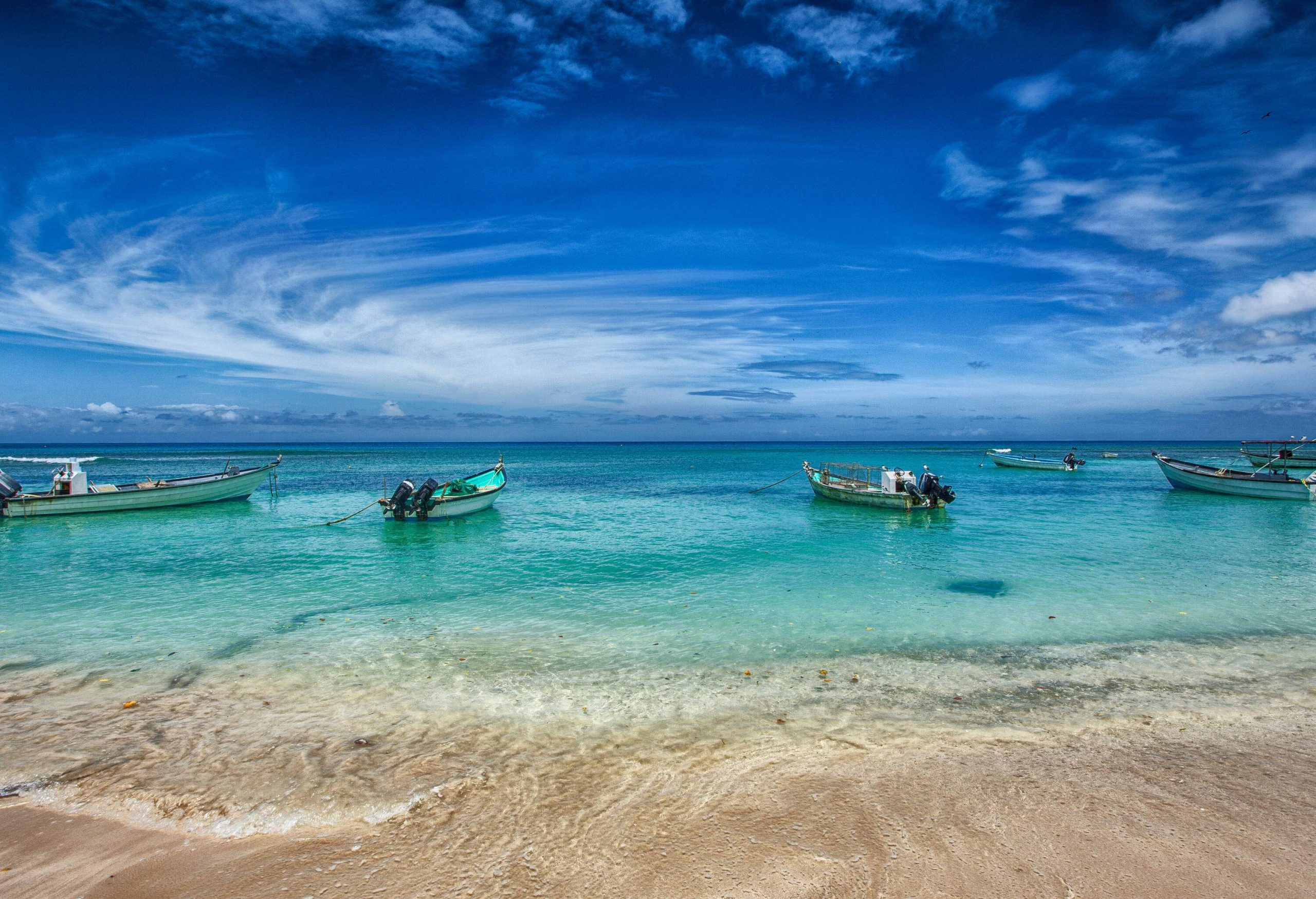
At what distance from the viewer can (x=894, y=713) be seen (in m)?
7.23

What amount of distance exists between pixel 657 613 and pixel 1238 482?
119 feet

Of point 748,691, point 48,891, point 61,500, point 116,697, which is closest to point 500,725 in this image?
point 748,691

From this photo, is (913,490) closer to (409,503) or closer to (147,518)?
(409,503)

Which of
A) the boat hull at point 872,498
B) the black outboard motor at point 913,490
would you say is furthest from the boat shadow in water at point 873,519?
the black outboard motor at point 913,490

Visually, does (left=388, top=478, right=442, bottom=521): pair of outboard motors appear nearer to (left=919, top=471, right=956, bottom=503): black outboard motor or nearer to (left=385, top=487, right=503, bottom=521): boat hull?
(left=385, top=487, right=503, bottom=521): boat hull

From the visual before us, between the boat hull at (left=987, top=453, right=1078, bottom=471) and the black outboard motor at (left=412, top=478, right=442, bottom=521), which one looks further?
the boat hull at (left=987, top=453, right=1078, bottom=471)

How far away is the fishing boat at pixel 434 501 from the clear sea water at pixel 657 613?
2.23ft

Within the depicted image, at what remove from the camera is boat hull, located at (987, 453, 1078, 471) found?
54.0 meters

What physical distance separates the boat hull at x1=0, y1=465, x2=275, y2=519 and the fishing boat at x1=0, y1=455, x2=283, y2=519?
19 mm

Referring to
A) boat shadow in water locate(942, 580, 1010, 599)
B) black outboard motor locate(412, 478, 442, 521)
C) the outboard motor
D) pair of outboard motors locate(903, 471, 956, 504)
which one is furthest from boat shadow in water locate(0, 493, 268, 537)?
the outboard motor

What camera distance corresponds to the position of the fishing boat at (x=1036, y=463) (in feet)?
174

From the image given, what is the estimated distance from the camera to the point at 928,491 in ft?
86.5

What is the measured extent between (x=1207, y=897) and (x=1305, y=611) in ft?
37.7

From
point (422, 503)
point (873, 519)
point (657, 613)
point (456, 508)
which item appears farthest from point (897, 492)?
point (422, 503)
